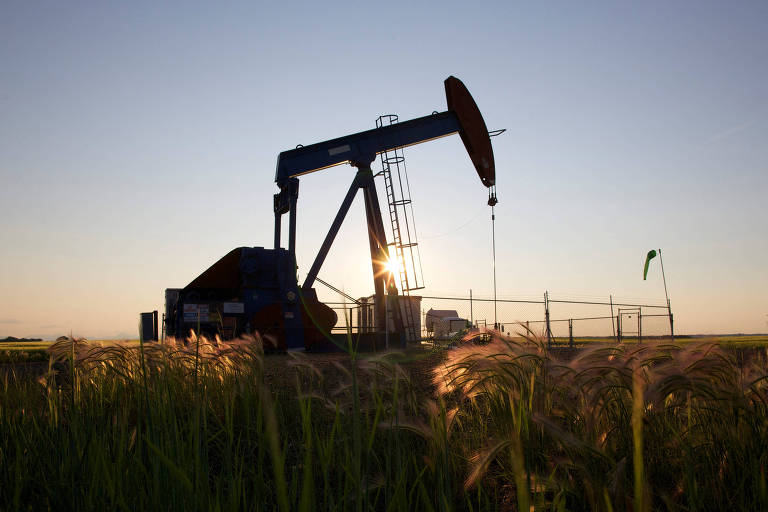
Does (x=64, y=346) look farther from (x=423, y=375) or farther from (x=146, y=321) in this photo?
(x=146, y=321)

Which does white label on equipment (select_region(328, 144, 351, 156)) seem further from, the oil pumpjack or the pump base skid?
the pump base skid

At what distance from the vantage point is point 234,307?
46.4 ft

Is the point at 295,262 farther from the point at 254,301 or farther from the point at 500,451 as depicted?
the point at 500,451

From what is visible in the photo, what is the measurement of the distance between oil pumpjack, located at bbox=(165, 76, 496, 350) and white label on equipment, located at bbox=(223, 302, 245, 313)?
0.09ft

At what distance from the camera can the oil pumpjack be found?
14.2 m

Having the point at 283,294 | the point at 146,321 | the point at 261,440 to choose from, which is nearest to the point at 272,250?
the point at 283,294

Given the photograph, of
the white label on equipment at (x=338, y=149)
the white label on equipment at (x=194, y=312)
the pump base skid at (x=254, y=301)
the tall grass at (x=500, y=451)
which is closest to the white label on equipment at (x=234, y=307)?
the pump base skid at (x=254, y=301)

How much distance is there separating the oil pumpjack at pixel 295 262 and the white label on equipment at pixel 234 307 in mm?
28

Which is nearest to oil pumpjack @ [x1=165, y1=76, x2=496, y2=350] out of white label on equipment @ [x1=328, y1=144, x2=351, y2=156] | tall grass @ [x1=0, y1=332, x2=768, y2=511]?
white label on equipment @ [x1=328, y1=144, x2=351, y2=156]

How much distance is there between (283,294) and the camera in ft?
47.3

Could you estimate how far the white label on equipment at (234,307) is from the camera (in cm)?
1408

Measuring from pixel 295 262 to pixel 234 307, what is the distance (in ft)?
7.31

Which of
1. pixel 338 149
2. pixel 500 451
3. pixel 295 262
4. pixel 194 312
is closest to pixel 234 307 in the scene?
pixel 194 312

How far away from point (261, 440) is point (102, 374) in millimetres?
2806
